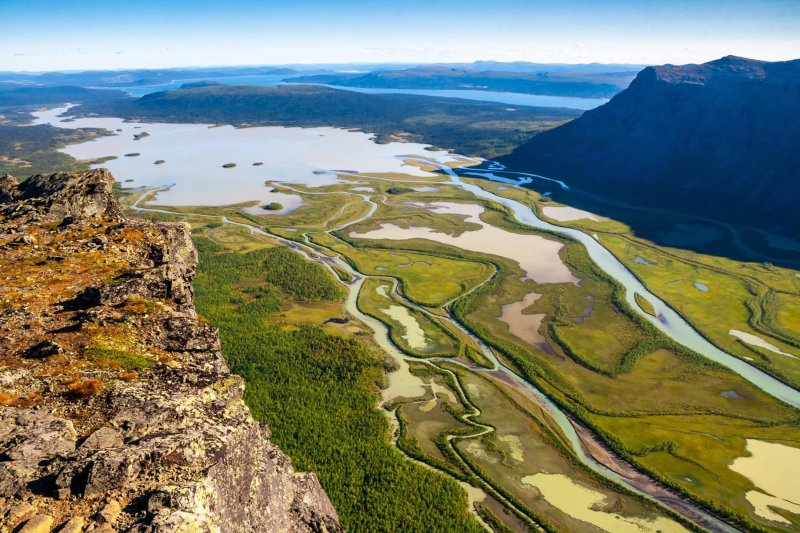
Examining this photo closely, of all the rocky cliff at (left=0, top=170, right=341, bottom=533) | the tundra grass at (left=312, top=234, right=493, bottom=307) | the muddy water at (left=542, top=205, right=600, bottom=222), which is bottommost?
the tundra grass at (left=312, top=234, right=493, bottom=307)

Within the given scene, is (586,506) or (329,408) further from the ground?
(329,408)

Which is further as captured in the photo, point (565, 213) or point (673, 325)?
point (565, 213)

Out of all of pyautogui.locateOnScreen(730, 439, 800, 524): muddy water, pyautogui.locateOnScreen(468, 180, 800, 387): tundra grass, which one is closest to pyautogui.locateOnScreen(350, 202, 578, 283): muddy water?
pyautogui.locateOnScreen(468, 180, 800, 387): tundra grass

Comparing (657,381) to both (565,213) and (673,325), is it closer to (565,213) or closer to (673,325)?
(673,325)

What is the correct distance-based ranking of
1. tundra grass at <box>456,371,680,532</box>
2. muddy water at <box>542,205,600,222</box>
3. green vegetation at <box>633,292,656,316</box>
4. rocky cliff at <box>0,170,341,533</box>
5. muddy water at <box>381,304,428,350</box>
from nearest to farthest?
rocky cliff at <box>0,170,341,533</box>, tundra grass at <box>456,371,680,532</box>, muddy water at <box>381,304,428,350</box>, green vegetation at <box>633,292,656,316</box>, muddy water at <box>542,205,600,222</box>

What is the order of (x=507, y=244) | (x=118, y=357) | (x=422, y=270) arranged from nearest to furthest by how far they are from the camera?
(x=118, y=357)
(x=422, y=270)
(x=507, y=244)

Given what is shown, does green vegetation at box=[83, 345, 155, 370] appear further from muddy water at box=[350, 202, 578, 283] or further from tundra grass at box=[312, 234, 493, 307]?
muddy water at box=[350, 202, 578, 283]

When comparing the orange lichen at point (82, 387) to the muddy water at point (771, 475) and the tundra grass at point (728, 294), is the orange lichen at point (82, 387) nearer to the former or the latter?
the muddy water at point (771, 475)

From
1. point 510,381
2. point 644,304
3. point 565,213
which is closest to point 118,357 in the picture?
point 510,381

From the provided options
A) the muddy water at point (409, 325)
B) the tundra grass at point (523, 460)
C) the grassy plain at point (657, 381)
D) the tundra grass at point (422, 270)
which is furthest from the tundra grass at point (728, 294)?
the muddy water at point (409, 325)
